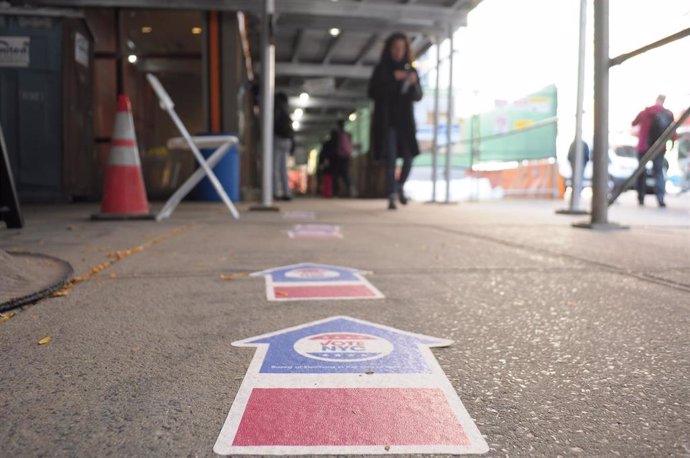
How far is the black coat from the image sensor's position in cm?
600

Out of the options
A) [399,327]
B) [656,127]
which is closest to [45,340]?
[399,327]

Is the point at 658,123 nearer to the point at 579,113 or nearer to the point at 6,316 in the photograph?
the point at 579,113

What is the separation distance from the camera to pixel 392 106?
6.07 meters

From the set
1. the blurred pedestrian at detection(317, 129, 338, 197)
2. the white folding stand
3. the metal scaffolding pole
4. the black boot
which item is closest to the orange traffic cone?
the white folding stand

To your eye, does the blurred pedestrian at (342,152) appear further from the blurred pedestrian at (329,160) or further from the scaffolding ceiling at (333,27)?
the scaffolding ceiling at (333,27)

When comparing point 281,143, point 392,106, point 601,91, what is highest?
point 392,106

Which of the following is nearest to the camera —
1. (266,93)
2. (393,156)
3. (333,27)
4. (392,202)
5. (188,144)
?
(188,144)

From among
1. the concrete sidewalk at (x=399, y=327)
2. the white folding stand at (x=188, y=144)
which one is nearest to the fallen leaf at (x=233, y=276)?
the concrete sidewalk at (x=399, y=327)

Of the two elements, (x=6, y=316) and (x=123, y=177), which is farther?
(x=123, y=177)

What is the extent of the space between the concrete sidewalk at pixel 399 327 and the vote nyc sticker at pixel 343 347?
11cm

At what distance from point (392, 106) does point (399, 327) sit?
16.9 ft

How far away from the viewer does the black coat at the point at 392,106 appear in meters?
6.00

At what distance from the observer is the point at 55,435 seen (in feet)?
2.18

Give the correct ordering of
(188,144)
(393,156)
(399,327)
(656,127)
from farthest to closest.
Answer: (656,127), (393,156), (188,144), (399,327)
